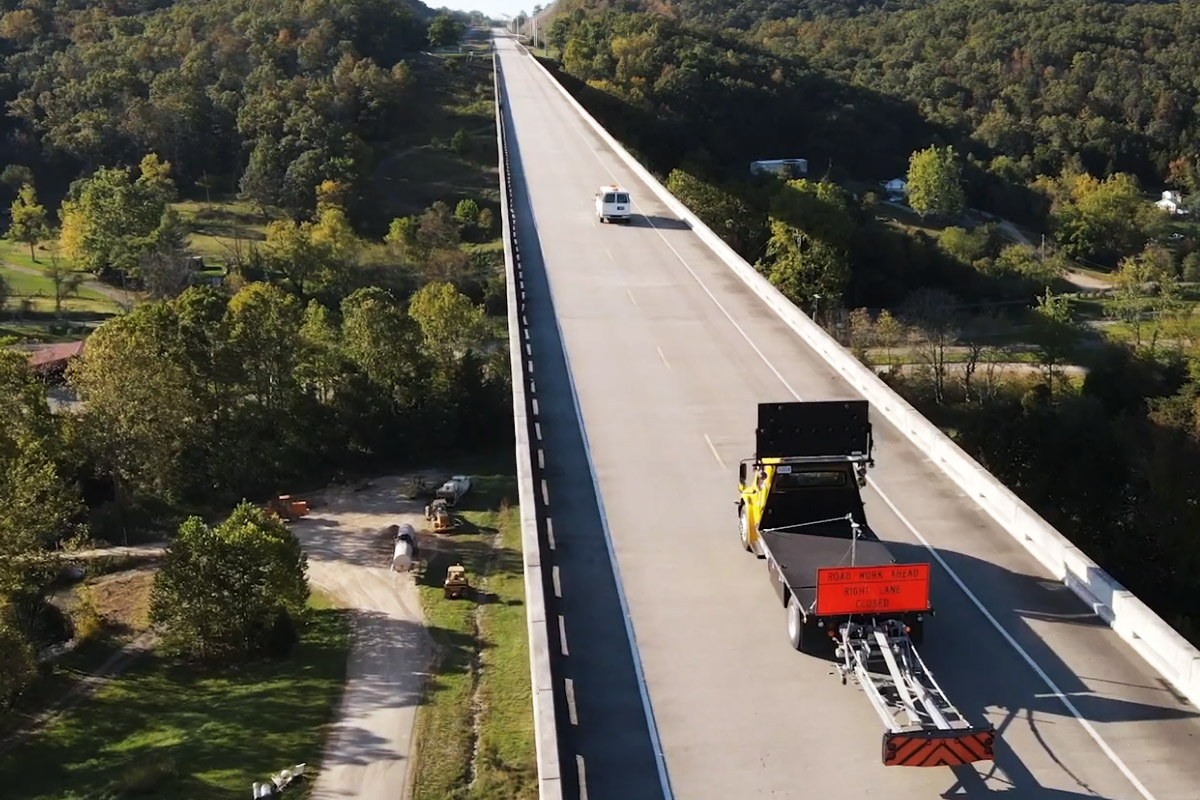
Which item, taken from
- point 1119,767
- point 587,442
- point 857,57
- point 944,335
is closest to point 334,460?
point 587,442

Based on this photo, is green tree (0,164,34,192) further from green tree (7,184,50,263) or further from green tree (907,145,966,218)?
green tree (907,145,966,218)

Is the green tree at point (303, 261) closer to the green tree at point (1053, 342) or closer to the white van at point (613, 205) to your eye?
the white van at point (613, 205)

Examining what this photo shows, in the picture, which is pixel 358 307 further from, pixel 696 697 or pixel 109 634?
pixel 696 697

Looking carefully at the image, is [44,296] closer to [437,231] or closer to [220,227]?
[220,227]

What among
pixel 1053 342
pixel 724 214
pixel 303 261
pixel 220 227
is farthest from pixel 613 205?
pixel 220 227

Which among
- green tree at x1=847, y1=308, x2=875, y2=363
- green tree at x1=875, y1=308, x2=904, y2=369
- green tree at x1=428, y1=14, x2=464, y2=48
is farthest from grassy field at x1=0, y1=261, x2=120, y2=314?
green tree at x1=428, y1=14, x2=464, y2=48

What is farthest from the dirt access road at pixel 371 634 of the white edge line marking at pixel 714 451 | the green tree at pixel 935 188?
the green tree at pixel 935 188
